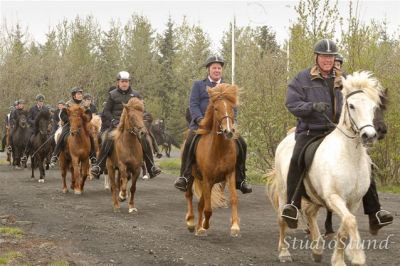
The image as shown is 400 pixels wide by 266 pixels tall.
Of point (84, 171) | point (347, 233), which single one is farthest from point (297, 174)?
point (84, 171)

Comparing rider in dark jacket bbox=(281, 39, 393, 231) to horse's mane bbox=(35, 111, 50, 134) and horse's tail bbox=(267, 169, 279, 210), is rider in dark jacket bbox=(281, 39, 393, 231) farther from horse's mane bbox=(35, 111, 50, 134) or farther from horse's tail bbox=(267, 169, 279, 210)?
horse's mane bbox=(35, 111, 50, 134)

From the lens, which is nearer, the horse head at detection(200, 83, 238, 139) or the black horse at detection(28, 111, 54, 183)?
the horse head at detection(200, 83, 238, 139)

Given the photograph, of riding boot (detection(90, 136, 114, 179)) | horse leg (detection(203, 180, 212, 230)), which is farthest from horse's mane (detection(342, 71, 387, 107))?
riding boot (detection(90, 136, 114, 179))

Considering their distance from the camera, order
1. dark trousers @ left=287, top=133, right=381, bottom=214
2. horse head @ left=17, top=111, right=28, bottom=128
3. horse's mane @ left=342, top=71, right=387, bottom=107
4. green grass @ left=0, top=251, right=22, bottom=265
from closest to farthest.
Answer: horse's mane @ left=342, top=71, right=387, bottom=107, dark trousers @ left=287, top=133, right=381, bottom=214, green grass @ left=0, top=251, right=22, bottom=265, horse head @ left=17, top=111, right=28, bottom=128

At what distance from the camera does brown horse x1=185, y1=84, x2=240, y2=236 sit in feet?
36.0

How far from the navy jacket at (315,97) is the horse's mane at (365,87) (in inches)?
34.9

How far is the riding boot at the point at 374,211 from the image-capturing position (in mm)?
8625

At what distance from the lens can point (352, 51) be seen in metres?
19.7

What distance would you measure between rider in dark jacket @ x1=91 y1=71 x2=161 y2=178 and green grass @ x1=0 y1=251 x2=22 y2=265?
19.7ft

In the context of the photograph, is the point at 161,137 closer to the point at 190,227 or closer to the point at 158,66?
the point at 158,66

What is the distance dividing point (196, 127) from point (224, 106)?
1250 mm

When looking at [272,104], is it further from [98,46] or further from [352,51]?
[98,46]

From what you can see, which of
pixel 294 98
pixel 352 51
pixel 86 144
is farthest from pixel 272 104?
pixel 294 98

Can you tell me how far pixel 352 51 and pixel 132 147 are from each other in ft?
24.9
